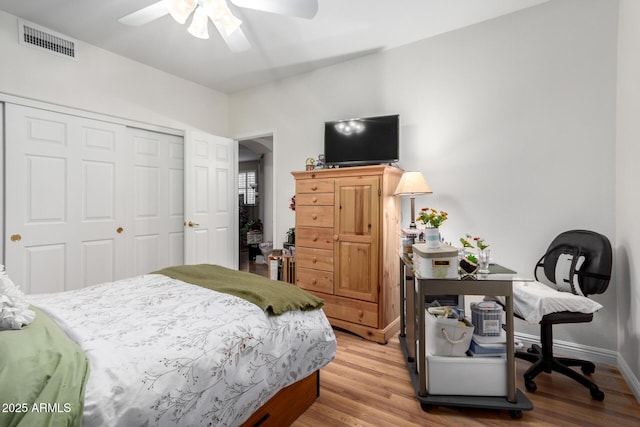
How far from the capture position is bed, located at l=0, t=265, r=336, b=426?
2.77 feet

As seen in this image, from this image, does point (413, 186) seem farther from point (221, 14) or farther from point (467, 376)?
point (221, 14)

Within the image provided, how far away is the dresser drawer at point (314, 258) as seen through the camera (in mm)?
2924

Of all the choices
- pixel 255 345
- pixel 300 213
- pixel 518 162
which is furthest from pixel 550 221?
pixel 255 345

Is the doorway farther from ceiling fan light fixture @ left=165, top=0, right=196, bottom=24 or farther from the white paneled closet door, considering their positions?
ceiling fan light fixture @ left=165, top=0, right=196, bottom=24

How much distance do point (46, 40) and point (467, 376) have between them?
428cm

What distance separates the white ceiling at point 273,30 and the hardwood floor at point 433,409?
2.79 m

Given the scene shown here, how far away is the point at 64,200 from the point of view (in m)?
2.90

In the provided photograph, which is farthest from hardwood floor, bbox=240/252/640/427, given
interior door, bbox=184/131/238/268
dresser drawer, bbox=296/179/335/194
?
interior door, bbox=184/131/238/268

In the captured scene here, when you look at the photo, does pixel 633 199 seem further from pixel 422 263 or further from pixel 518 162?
pixel 422 263

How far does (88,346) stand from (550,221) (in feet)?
9.75

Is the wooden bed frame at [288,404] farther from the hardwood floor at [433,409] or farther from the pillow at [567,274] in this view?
the pillow at [567,274]

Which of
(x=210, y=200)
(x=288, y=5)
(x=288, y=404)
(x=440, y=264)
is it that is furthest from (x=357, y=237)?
(x=210, y=200)

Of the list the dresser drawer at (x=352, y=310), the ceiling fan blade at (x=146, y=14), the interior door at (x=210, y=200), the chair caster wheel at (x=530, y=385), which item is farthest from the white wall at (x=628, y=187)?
the interior door at (x=210, y=200)

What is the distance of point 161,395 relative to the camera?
38.4 inches
